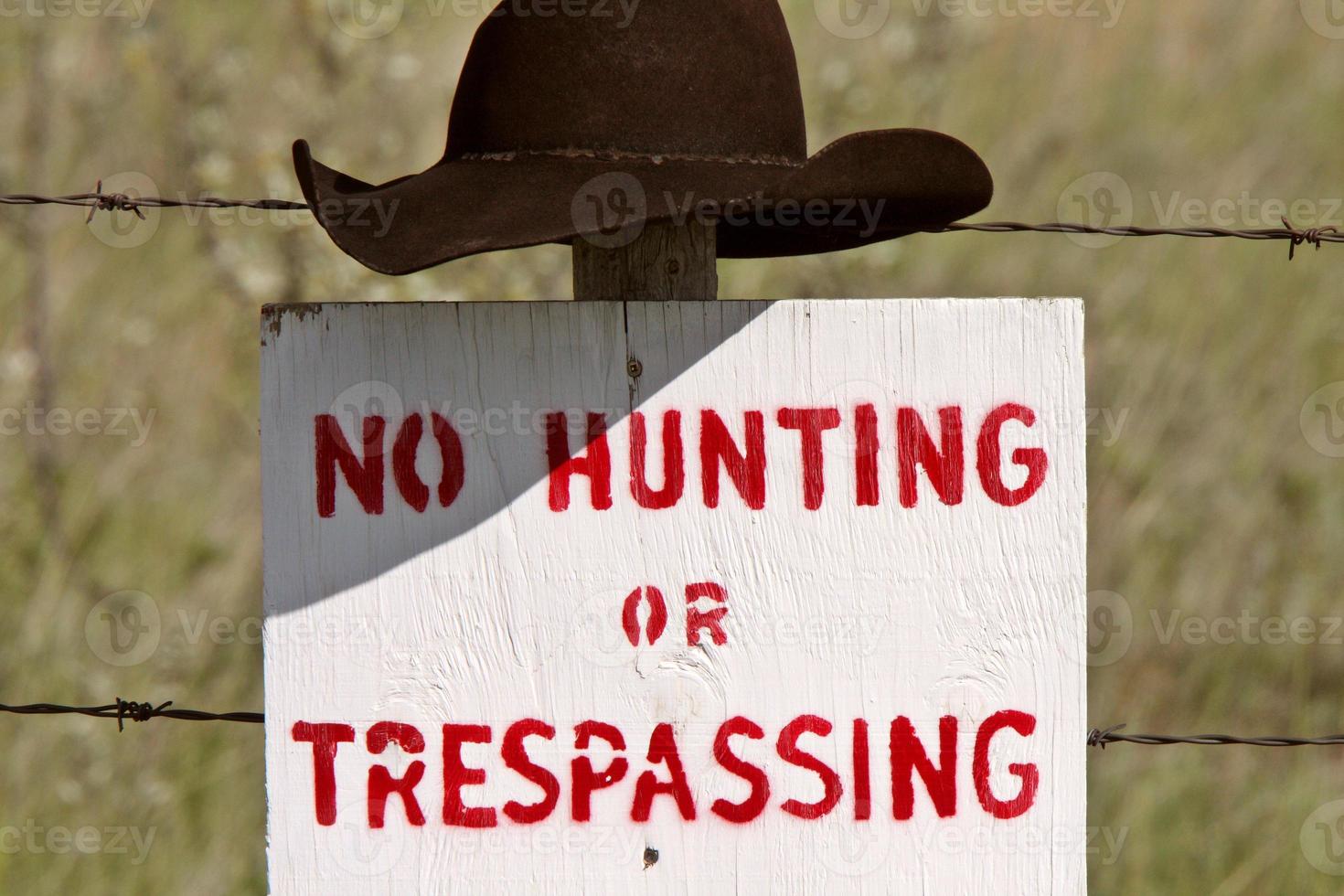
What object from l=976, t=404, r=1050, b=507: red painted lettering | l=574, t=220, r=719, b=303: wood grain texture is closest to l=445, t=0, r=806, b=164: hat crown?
l=574, t=220, r=719, b=303: wood grain texture

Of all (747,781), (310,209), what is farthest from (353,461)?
(747,781)

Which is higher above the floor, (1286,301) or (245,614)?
(1286,301)

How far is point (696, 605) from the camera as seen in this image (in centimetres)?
160

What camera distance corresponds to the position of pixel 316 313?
5.30 ft

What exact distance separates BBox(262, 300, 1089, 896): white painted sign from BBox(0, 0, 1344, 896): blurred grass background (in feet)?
5.77

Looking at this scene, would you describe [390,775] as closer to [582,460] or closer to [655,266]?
[582,460]

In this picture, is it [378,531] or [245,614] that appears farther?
[245,614]

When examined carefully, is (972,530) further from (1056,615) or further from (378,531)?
(378,531)

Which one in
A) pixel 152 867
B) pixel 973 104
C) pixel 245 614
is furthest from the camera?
pixel 973 104

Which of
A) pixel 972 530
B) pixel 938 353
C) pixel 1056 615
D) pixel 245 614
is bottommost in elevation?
pixel 245 614

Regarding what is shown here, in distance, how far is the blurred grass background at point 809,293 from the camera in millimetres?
3234

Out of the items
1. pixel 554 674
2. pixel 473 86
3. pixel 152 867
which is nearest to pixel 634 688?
pixel 554 674

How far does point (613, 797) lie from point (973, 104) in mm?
3657

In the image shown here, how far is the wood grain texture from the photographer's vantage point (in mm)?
1675
